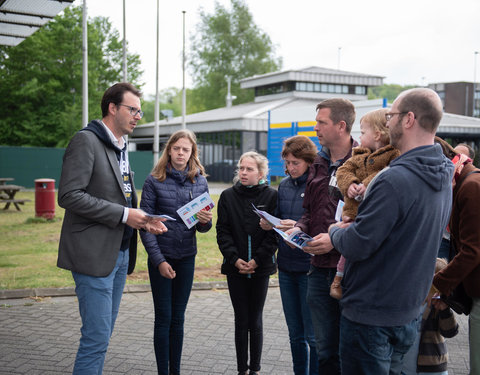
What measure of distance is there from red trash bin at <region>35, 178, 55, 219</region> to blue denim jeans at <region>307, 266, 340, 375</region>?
12711mm

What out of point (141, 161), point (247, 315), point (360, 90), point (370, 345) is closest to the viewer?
point (370, 345)

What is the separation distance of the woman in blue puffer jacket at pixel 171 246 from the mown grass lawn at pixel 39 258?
3.31 metres

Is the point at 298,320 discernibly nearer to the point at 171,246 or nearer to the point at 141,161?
the point at 171,246

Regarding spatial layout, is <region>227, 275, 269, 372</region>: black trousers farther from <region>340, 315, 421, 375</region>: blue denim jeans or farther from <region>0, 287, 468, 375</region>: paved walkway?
<region>340, 315, 421, 375</region>: blue denim jeans

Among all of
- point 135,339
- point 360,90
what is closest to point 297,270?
point 135,339

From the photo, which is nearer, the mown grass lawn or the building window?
the mown grass lawn

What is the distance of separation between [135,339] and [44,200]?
1071 centimetres

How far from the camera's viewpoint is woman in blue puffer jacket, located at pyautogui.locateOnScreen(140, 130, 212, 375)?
414 centimetres

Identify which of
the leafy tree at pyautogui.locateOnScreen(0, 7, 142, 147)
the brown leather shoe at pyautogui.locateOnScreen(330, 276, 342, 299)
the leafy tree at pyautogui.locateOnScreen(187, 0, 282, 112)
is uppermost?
the leafy tree at pyautogui.locateOnScreen(187, 0, 282, 112)

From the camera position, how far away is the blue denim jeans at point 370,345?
2.43m

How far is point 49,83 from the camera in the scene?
118 ft

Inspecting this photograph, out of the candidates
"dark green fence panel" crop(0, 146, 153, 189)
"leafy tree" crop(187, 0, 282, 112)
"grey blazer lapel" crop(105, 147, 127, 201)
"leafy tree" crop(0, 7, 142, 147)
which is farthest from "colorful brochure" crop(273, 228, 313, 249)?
"leafy tree" crop(187, 0, 282, 112)

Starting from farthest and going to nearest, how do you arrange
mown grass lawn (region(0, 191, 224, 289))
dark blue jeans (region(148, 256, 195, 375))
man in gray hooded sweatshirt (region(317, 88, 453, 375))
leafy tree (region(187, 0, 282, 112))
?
leafy tree (region(187, 0, 282, 112)) → mown grass lawn (region(0, 191, 224, 289)) → dark blue jeans (region(148, 256, 195, 375)) → man in gray hooded sweatshirt (region(317, 88, 453, 375))

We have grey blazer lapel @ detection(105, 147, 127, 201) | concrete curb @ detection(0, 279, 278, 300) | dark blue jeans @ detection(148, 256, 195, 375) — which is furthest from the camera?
concrete curb @ detection(0, 279, 278, 300)
